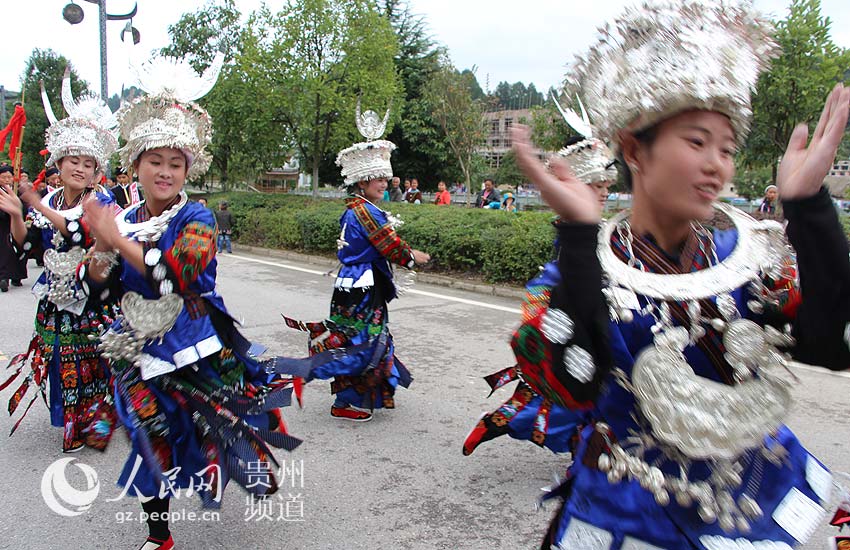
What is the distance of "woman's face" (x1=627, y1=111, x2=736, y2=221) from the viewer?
154 cm

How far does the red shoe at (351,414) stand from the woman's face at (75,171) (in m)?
2.25

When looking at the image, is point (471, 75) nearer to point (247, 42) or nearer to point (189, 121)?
point (247, 42)

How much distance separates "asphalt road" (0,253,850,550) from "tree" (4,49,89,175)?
80.4 feet

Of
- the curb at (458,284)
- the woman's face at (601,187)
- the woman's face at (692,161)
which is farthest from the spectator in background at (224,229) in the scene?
the woman's face at (692,161)

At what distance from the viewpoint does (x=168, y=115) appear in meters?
3.13

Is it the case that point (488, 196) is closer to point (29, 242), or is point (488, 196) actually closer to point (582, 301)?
point (29, 242)

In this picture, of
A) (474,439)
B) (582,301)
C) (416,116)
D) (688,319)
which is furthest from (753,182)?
(582,301)

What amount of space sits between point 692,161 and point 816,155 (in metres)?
0.24

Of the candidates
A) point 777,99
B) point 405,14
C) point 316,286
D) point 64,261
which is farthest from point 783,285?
point 405,14

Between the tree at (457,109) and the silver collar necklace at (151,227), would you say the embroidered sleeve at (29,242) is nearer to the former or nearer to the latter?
the silver collar necklace at (151,227)

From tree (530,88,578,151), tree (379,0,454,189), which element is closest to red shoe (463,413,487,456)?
tree (530,88,578,151)

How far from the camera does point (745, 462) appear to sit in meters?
1.60

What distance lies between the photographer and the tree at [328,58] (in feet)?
54.2

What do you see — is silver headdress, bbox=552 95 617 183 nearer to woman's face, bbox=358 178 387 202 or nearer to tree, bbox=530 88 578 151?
woman's face, bbox=358 178 387 202
